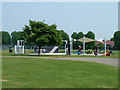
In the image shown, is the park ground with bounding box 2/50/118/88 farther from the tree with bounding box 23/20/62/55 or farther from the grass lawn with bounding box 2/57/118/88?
the tree with bounding box 23/20/62/55

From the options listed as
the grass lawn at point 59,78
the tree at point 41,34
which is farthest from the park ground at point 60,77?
the tree at point 41,34

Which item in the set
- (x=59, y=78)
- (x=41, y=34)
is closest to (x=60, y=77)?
Answer: (x=59, y=78)

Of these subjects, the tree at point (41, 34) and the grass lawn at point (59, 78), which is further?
Result: the tree at point (41, 34)

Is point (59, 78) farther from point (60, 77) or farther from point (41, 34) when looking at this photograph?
point (41, 34)

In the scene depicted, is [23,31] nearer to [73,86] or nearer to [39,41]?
[39,41]

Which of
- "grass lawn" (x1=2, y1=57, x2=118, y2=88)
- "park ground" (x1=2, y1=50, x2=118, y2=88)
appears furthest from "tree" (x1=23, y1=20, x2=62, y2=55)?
"grass lawn" (x1=2, y1=57, x2=118, y2=88)

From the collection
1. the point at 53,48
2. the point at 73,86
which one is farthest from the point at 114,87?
the point at 53,48

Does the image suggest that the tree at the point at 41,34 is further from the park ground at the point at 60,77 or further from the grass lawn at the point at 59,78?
the grass lawn at the point at 59,78

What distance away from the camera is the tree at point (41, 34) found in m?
36.5

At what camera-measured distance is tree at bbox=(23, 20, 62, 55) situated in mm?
36466

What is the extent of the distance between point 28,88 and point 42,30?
29889 mm

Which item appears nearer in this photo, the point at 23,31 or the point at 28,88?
the point at 28,88

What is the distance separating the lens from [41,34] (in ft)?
123

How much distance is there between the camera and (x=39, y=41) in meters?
36.2
